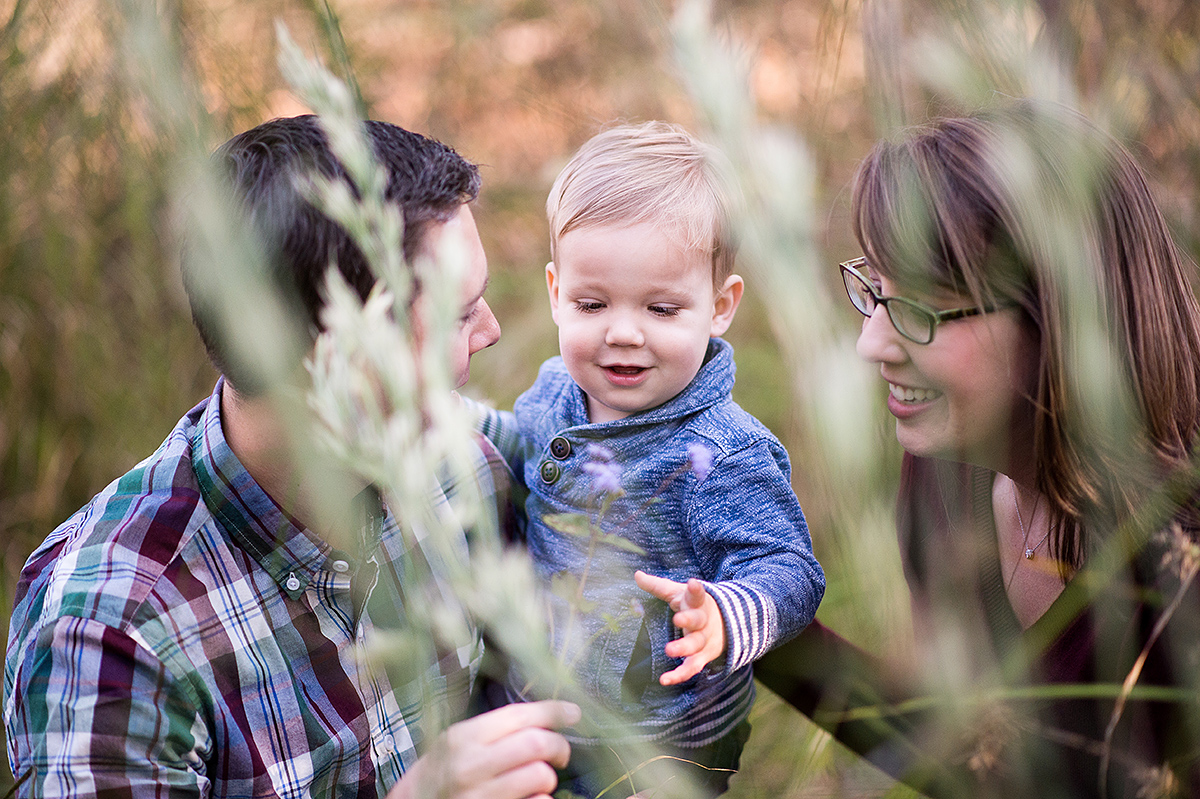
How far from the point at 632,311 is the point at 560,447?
0.88 feet

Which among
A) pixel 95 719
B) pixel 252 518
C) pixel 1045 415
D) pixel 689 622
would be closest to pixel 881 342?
pixel 1045 415

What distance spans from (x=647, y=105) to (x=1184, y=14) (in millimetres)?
1530

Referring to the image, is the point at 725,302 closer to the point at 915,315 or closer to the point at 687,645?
the point at 915,315

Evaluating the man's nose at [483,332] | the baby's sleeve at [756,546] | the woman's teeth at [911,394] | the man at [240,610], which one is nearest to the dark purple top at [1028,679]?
the baby's sleeve at [756,546]

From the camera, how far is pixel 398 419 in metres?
0.45

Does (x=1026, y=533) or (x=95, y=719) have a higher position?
(x=95, y=719)

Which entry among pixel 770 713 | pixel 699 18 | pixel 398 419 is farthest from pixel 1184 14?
pixel 398 419

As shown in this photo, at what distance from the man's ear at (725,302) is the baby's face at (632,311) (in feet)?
0.14

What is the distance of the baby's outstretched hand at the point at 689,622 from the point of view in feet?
3.10

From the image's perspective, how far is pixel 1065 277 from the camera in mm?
1012

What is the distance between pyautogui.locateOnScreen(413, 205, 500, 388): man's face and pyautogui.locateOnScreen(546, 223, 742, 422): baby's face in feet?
0.51

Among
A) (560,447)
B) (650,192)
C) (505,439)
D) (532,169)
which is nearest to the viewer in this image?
(650,192)

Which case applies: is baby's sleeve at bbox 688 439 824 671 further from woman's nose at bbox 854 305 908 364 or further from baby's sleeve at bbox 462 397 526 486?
baby's sleeve at bbox 462 397 526 486

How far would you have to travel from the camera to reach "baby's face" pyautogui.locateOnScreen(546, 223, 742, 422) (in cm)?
131
